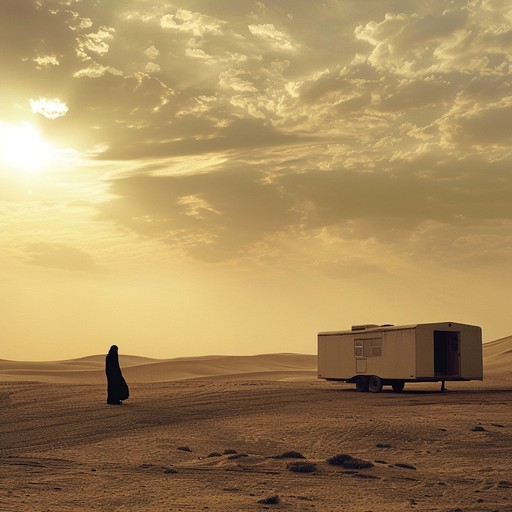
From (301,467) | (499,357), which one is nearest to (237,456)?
(301,467)

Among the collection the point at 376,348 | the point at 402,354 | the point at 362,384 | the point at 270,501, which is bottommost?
the point at 270,501

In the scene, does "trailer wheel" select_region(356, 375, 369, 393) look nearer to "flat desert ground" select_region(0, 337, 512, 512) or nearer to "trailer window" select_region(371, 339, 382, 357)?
"trailer window" select_region(371, 339, 382, 357)

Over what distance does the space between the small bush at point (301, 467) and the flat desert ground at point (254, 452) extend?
0.31 ft

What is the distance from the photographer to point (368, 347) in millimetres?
32062

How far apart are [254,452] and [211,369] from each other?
50.2 meters

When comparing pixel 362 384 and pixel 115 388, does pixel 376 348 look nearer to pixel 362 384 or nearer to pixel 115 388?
pixel 362 384

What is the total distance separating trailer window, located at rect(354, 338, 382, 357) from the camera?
104 ft

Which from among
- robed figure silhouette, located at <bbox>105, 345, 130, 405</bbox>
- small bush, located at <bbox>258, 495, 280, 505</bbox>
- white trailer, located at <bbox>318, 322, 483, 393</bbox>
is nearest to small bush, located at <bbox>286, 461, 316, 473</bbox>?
small bush, located at <bbox>258, 495, 280, 505</bbox>

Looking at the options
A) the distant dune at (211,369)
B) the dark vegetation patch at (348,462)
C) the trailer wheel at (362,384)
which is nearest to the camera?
the dark vegetation patch at (348,462)

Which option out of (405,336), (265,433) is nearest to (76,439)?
(265,433)

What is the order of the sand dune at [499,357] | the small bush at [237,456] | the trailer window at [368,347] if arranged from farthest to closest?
the sand dune at [499,357], the trailer window at [368,347], the small bush at [237,456]

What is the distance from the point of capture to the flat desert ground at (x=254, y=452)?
12.1 m

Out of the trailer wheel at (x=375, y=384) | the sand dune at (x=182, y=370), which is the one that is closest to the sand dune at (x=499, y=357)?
the sand dune at (x=182, y=370)

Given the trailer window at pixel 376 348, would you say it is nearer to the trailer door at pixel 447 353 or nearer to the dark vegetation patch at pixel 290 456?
the trailer door at pixel 447 353
